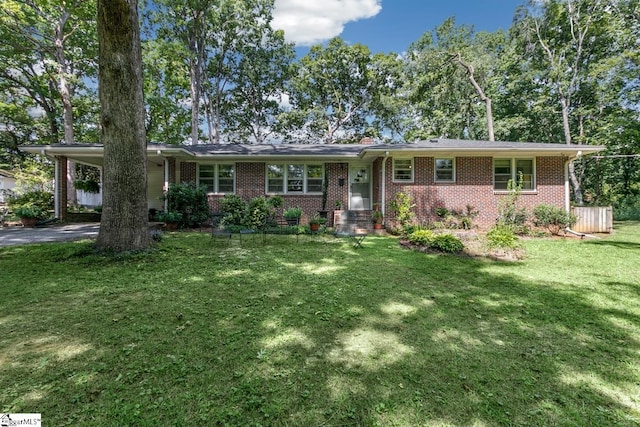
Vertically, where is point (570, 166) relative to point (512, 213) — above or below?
above

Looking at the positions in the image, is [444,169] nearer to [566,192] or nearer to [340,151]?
[340,151]

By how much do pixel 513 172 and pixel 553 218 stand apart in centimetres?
216

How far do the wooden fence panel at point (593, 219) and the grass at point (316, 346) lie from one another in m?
6.90

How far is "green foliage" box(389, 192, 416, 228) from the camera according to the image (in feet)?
35.0

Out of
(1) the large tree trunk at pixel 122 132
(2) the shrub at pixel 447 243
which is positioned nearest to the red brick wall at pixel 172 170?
(1) the large tree trunk at pixel 122 132

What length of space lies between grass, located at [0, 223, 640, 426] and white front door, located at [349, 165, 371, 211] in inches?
295

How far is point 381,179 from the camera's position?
440 inches

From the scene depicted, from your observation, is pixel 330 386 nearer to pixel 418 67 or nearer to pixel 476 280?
pixel 476 280

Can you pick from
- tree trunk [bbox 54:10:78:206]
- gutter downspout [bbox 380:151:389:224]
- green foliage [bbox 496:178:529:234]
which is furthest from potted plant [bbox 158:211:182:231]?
green foliage [bbox 496:178:529:234]

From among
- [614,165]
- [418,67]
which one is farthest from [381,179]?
[614,165]

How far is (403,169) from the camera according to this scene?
450 inches

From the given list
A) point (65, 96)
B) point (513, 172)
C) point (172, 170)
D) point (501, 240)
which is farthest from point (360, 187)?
point (65, 96)

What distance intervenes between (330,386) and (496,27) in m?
30.5

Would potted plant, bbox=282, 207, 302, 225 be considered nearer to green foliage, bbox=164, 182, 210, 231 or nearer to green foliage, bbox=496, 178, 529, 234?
green foliage, bbox=164, 182, 210, 231
